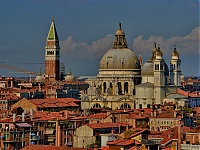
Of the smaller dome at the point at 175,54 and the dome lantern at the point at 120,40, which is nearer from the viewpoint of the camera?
the dome lantern at the point at 120,40

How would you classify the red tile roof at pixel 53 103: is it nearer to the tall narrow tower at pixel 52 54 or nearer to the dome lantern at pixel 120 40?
the dome lantern at pixel 120 40

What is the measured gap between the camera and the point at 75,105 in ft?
225

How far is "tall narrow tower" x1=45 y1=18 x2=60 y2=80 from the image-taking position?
12562cm

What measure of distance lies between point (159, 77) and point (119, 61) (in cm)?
505

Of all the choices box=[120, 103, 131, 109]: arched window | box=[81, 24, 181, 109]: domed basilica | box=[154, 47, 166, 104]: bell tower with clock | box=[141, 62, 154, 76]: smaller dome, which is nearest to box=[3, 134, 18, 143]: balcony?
box=[81, 24, 181, 109]: domed basilica

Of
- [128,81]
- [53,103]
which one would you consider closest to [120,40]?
[128,81]

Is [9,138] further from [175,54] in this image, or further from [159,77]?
[175,54]

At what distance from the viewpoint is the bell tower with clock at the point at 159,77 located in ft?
228

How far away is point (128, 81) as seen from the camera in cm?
7362

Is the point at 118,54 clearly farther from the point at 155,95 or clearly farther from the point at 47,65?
the point at 47,65

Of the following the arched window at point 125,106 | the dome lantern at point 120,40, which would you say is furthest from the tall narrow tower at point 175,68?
the arched window at point 125,106

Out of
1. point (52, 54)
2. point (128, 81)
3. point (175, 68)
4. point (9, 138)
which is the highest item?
→ point (52, 54)

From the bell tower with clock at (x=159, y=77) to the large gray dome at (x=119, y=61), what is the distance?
364 centimetres

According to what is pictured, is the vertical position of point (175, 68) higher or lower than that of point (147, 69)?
higher
